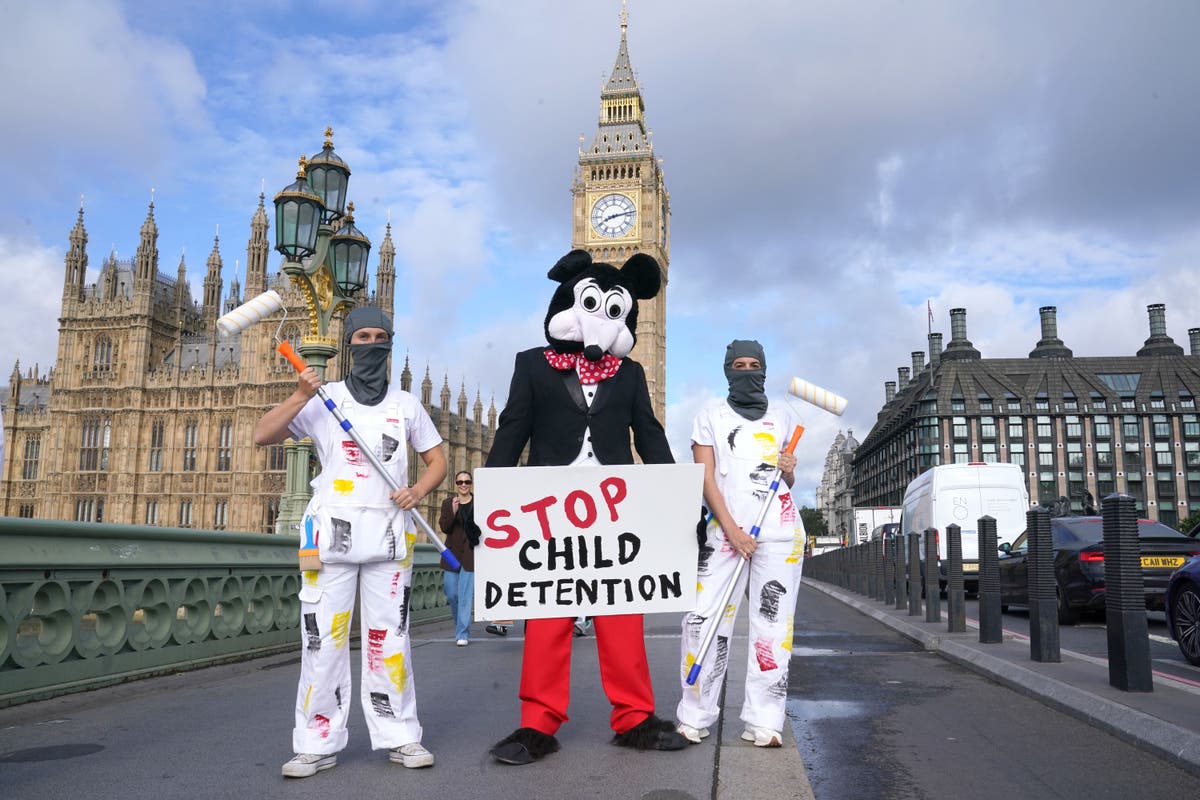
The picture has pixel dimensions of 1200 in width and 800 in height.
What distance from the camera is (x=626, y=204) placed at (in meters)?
86.3

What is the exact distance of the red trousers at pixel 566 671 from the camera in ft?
13.6

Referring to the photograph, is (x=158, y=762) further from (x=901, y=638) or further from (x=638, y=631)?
(x=901, y=638)

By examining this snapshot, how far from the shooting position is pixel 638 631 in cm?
432

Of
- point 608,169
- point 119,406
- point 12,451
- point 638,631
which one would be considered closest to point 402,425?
point 638,631

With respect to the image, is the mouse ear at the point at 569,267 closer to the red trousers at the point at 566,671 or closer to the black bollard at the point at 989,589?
the red trousers at the point at 566,671

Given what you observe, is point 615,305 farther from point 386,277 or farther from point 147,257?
point 147,257

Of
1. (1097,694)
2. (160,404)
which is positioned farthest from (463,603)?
(160,404)

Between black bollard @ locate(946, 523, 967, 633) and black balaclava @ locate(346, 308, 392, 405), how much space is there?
283 inches

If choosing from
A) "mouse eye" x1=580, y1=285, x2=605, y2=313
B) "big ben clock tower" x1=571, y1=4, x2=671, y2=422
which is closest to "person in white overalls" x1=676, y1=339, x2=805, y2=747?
"mouse eye" x1=580, y1=285, x2=605, y2=313

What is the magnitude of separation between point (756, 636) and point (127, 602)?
4376 mm

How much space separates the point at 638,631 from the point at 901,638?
692 centimetres

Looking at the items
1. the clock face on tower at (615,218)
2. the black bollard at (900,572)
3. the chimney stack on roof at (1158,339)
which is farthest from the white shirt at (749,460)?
the chimney stack on roof at (1158,339)

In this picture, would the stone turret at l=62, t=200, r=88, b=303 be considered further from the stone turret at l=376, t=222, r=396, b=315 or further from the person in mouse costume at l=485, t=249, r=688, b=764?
the person in mouse costume at l=485, t=249, r=688, b=764

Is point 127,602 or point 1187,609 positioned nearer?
point 127,602
